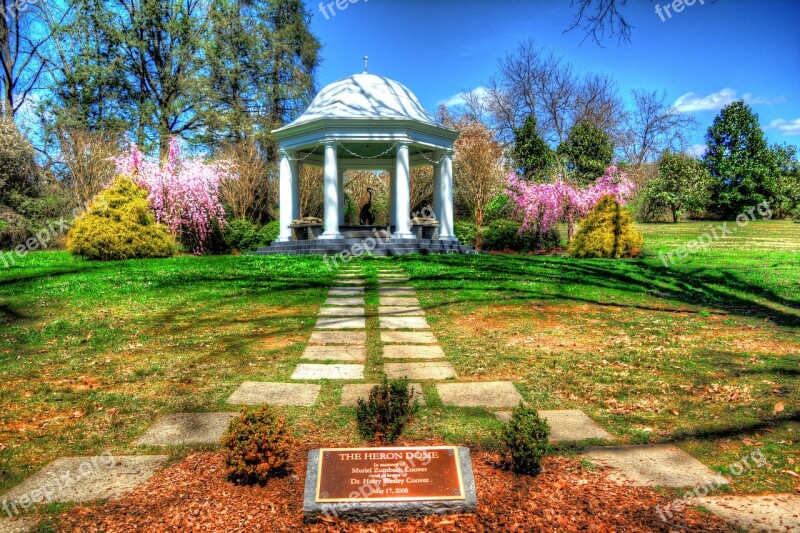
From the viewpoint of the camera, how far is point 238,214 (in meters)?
24.4

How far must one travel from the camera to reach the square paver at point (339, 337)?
22.2 ft

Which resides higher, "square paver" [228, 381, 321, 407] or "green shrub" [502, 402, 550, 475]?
"green shrub" [502, 402, 550, 475]

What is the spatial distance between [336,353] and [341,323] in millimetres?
1504

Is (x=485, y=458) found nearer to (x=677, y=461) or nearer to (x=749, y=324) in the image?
(x=677, y=461)

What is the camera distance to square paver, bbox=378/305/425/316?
8445 millimetres

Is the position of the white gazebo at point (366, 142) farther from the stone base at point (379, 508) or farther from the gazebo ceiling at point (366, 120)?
the stone base at point (379, 508)

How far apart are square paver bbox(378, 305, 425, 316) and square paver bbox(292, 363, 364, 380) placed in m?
2.73

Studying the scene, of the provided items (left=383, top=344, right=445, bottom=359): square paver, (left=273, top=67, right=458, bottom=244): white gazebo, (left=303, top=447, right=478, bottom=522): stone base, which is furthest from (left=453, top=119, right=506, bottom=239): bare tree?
(left=303, top=447, right=478, bottom=522): stone base

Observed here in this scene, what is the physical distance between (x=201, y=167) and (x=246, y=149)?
5409mm

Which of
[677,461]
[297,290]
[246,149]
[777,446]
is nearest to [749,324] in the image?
[777,446]

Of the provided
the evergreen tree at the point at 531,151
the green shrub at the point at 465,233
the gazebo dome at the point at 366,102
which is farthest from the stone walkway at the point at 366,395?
the evergreen tree at the point at 531,151

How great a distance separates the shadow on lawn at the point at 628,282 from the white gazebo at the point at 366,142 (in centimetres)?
459

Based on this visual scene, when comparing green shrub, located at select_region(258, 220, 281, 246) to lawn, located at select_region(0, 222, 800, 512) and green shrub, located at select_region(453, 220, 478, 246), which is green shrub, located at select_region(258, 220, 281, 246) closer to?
lawn, located at select_region(0, 222, 800, 512)

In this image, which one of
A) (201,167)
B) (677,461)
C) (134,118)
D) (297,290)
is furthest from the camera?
(134,118)
